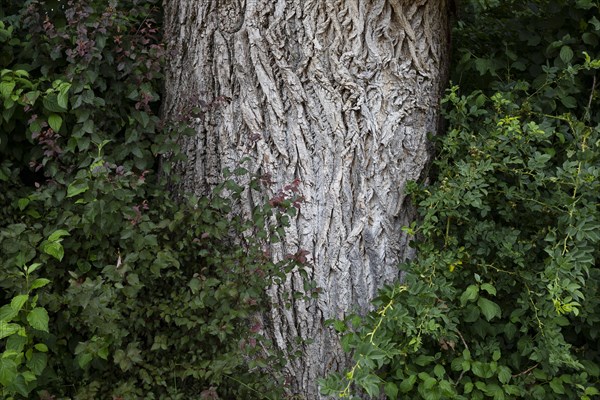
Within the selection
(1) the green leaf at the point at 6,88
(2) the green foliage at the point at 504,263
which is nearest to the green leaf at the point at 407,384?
(2) the green foliage at the point at 504,263

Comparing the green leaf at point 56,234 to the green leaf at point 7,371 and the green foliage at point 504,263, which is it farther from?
the green foliage at point 504,263

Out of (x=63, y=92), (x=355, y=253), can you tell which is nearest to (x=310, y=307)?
(x=355, y=253)

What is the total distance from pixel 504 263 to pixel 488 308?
30 cm

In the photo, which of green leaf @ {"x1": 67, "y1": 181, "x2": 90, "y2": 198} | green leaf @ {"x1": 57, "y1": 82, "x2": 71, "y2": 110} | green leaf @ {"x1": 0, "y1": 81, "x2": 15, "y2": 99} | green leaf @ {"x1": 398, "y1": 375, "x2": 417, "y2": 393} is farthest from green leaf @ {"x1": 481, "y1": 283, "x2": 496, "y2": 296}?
green leaf @ {"x1": 0, "y1": 81, "x2": 15, "y2": 99}

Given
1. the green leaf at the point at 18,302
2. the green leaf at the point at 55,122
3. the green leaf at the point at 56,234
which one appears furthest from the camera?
the green leaf at the point at 55,122

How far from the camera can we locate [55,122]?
3.31 metres

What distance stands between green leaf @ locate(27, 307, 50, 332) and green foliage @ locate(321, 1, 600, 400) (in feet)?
3.98

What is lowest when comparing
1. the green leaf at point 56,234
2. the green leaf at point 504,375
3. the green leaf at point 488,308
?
the green leaf at point 504,375

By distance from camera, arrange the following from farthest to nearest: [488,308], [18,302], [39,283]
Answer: [488,308]
[39,283]
[18,302]

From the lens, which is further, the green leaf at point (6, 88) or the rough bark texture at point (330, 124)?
the rough bark texture at point (330, 124)

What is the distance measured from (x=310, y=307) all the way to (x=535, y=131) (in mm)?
1378

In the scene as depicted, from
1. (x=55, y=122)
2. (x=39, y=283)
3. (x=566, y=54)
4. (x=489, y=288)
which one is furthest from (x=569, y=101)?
(x=39, y=283)

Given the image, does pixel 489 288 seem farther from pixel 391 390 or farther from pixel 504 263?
pixel 391 390

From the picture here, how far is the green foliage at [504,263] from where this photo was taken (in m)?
3.14
